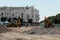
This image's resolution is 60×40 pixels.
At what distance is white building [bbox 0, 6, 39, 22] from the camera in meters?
136

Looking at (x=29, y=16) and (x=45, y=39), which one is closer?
(x=45, y=39)

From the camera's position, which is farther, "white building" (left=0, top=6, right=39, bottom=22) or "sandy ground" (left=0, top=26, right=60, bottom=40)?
"white building" (left=0, top=6, right=39, bottom=22)

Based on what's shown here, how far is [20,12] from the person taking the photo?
13625 centimetres

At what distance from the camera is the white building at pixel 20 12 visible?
135750mm

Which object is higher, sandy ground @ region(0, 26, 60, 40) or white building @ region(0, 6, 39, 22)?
white building @ region(0, 6, 39, 22)

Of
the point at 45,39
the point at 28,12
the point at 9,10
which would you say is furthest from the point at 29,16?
the point at 45,39

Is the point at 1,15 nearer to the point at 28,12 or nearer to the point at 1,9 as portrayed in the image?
the point at 1,9

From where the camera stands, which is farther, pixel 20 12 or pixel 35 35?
pixel 20 12

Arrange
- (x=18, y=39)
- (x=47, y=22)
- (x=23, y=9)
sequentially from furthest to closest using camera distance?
(x=23, y=9)
(x=47, y=22)
(x=18, y=39)

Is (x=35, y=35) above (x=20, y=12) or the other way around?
the other way around

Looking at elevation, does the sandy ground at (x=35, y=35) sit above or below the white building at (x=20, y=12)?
below

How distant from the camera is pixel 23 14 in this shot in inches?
5364

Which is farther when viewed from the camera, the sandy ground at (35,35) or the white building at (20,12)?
the white building at (20,12)

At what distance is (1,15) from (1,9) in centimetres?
349
